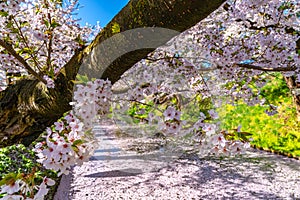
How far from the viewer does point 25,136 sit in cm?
198

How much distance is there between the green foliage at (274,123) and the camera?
6026 mm

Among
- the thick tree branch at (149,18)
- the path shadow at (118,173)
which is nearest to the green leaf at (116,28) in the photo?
the thick tree branch at (149,18)

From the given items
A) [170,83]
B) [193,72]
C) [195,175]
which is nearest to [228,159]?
[195,175]

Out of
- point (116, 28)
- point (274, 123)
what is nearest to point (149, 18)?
point (116, 28)

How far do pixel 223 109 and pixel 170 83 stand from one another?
4.80m

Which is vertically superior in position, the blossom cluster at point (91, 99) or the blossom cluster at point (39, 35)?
the blossom cluster at point (39, 35)

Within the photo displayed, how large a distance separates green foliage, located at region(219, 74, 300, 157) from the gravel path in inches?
15.0

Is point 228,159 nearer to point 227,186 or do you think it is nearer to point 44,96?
point 227,186

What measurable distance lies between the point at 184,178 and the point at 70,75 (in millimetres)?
3837

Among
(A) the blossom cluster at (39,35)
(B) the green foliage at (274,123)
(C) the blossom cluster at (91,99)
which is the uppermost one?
(A) the blossom cluster at (39,35)

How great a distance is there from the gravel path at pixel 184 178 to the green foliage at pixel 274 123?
382 mm

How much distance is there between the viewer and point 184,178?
4.66 m

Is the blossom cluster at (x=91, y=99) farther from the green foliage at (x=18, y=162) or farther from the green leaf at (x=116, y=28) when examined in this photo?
the green foliage at (x=18, y=162)

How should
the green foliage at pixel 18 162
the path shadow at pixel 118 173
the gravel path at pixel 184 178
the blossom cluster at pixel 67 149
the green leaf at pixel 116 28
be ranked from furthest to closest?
the path shadow at pixel 118 173 < the green foliage at pixel 18 162 < the gravel path at pixel 184 178 < the green leaf at pixel 116 28 < the blossom cluster at pixel 67 149
